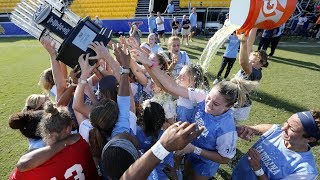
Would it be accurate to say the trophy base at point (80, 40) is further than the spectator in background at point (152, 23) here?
No

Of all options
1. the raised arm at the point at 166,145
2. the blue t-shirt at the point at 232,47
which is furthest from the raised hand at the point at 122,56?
the blue t-shirt at the point at 232,47

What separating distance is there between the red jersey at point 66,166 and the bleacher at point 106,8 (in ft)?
62.8

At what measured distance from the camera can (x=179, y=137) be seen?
1.54 meters

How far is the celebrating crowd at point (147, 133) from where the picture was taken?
181 centimetres

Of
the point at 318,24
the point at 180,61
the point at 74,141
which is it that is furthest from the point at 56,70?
the point at 318,24

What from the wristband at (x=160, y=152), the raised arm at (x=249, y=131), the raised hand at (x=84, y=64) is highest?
the raised hand at (x=84, y=64)

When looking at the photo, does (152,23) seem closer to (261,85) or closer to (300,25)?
(300,25)

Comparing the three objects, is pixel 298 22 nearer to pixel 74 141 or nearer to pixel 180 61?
pixel 180 61

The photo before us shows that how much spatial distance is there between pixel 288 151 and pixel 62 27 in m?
2.30

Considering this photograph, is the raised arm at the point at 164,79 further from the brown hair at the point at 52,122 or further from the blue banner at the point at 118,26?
the blue banner at the point at 118,26

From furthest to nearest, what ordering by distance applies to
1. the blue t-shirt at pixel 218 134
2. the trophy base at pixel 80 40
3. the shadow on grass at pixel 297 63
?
the shadow on grass at pixel 297 63 → the blue t-shirt at pixel 218 134 → the trophy base at pixel 80 40

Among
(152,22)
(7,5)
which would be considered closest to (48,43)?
(152,22)

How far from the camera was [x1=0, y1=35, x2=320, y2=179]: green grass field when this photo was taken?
5066 millimetres

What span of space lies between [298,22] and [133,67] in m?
16.2
